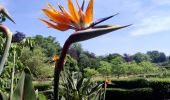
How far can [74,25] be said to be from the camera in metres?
0.74

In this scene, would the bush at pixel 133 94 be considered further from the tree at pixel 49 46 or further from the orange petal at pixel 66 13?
the tree at pixel 49 46

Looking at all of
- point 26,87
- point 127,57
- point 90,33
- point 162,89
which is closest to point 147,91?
point 162,89

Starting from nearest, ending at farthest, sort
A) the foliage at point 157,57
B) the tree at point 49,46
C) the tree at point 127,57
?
the tree at point 49,46, the tree at point 127,57, the foliage at point 157,57

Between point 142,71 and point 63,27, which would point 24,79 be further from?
point 142,71

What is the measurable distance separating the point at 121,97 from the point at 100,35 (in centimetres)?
1775

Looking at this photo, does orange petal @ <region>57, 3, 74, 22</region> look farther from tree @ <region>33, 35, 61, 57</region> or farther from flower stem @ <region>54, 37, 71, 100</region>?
tree @ <region>33, 35, 61, 57</region>

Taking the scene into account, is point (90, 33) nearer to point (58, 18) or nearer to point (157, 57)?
point (58, 18)

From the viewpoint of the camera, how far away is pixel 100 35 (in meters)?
0.69

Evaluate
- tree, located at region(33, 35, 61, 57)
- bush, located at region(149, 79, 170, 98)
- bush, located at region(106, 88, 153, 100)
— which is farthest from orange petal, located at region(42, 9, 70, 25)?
tree, located at region(33, 35, 61, 57)

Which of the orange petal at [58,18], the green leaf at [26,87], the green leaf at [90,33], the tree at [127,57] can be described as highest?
the tree at [127,57]

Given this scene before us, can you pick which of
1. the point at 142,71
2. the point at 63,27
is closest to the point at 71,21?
the point at 63,27

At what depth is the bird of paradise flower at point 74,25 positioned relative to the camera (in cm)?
70

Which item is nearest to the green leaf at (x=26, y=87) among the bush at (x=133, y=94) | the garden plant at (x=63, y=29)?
the garden plant at (x=63, y=29)

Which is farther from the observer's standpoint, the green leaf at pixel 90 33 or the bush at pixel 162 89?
the bush at pixel 162 89
